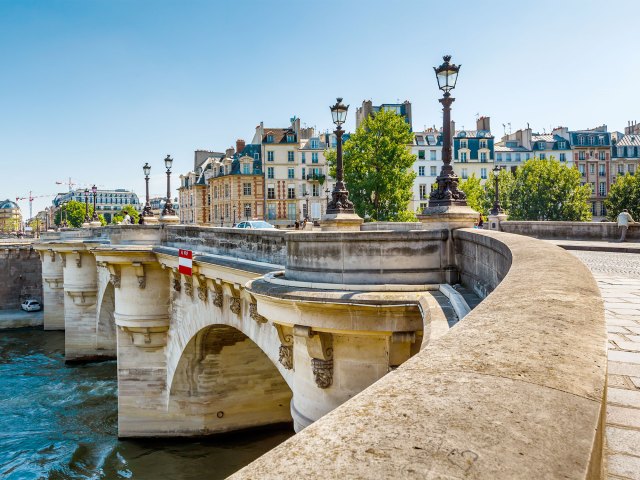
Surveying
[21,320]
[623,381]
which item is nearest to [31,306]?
[21,320]

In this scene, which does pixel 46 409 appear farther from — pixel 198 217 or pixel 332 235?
pixel 198 217

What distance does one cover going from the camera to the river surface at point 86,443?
58.9ft

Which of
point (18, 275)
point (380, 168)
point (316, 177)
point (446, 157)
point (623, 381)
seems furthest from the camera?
point (316, 177)

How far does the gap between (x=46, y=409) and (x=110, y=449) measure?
23.5ft

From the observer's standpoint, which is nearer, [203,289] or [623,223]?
[203,289]

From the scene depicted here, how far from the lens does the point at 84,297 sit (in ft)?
114

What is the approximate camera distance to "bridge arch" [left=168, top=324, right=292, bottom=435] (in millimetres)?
19250

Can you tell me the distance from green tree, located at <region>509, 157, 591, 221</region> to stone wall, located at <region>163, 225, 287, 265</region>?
4143cm

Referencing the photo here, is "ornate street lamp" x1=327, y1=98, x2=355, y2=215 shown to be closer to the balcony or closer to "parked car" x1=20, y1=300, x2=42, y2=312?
"parked car" x1=20, y1=300, x2=42, y2=312

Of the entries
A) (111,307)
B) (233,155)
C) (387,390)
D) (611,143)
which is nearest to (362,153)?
(111,307)

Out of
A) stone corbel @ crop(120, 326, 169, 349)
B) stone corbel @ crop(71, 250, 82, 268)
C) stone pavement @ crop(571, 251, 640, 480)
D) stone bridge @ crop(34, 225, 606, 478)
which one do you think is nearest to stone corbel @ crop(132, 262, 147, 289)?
stone bridge @ crop(34, 225, 606, 478)

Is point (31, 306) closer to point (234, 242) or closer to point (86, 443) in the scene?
point (86, 443)

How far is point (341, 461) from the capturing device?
1374 millimetres

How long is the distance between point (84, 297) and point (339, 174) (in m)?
26.6
